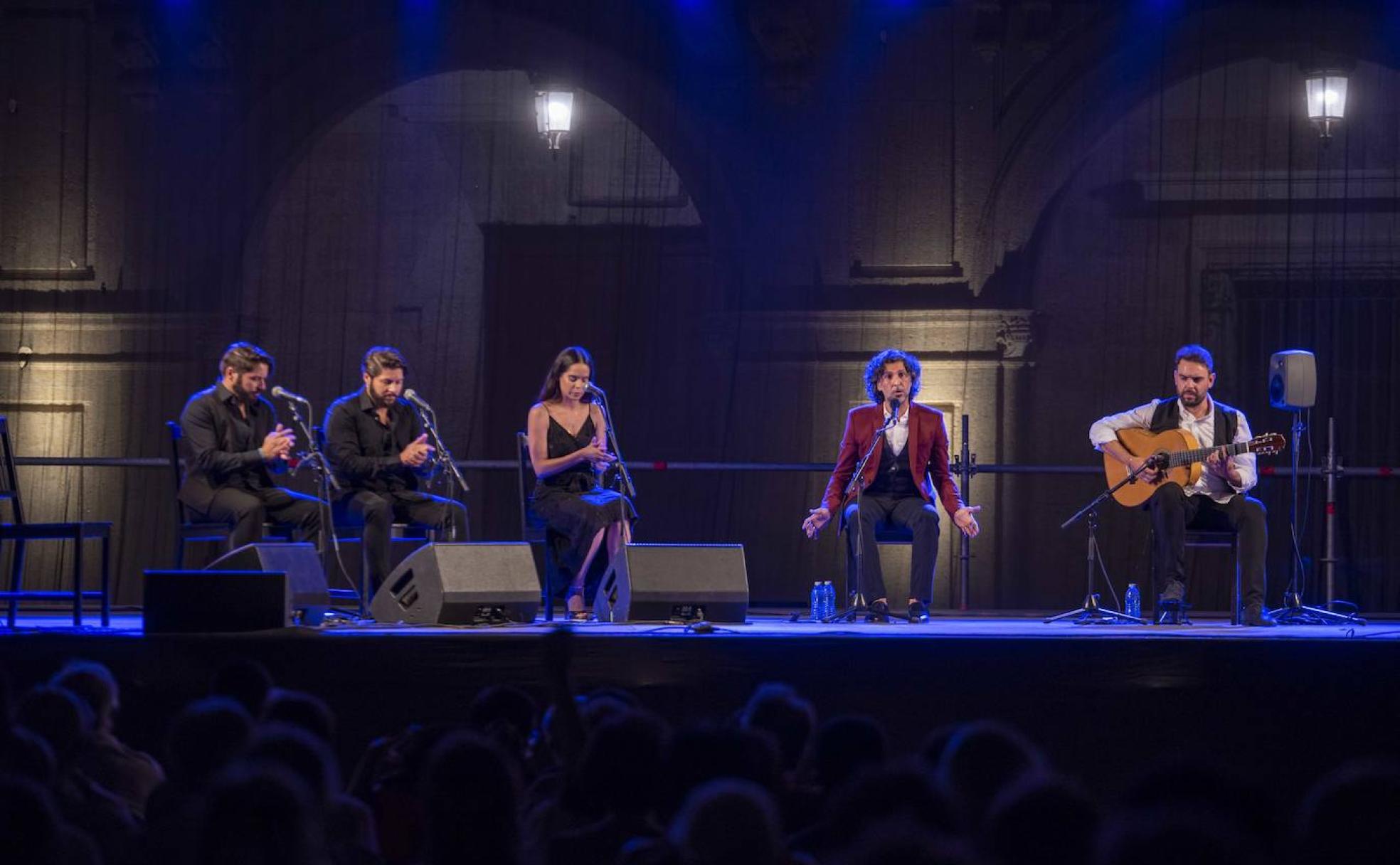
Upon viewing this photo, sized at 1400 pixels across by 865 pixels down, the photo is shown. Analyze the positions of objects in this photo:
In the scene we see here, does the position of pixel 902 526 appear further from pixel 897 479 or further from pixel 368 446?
pixel 368 446

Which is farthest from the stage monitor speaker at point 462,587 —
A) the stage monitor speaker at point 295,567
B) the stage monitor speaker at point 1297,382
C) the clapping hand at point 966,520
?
the stage monitor speaker at point 1297,382

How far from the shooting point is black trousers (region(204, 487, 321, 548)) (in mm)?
5809

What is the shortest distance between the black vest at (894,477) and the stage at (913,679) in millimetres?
1460

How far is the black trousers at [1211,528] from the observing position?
585 centimetres

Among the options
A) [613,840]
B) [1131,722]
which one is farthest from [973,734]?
[1131,722]

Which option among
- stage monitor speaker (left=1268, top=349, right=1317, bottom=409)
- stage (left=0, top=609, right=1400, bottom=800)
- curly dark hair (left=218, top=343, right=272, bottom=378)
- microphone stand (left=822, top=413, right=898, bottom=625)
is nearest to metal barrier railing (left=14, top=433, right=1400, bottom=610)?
stage monitor speaker (left=1268, top=349, right=1317, bottom=409)

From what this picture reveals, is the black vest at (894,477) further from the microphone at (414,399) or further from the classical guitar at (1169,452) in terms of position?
the microphone at (414,399)

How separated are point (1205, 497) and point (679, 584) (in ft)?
6.61

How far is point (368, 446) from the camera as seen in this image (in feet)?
20.0

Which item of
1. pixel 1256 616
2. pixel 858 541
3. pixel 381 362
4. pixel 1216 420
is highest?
pixel 381 362

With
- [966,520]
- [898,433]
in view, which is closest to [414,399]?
[898,433]

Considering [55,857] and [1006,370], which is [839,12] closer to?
[1006,370]

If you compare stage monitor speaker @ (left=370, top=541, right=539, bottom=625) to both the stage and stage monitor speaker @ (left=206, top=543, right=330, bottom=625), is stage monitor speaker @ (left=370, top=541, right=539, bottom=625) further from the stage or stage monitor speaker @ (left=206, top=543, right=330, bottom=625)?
the stage

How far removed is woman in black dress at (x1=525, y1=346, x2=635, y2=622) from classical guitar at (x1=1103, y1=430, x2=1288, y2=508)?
6.11ft
